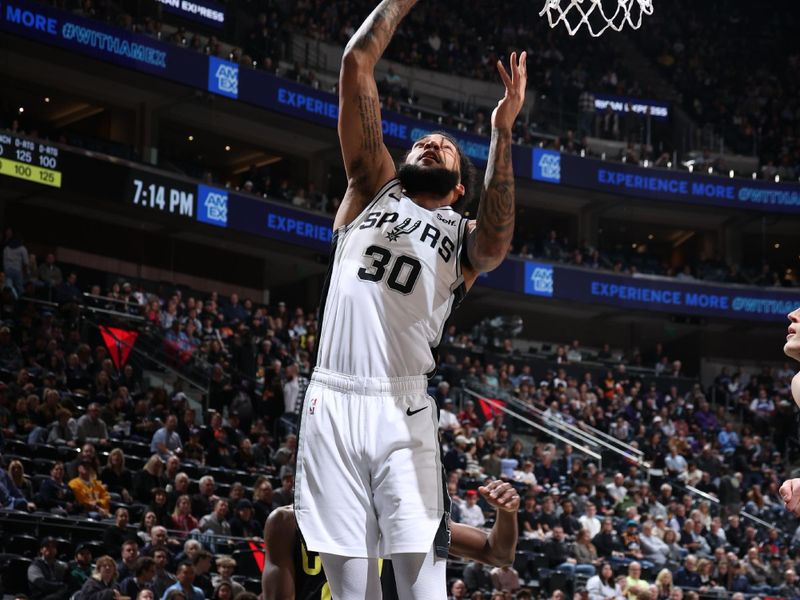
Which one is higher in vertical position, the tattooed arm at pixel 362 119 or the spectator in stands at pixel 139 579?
the tattooed arm at pixel 362 119

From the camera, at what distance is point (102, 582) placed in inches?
401

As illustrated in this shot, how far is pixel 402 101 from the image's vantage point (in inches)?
1168

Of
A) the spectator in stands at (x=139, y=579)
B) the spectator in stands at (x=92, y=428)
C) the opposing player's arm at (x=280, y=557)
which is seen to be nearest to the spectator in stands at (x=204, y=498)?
the spectator in stands at (x=92, y=428)

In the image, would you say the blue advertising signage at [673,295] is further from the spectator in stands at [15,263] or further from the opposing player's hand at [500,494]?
the opposing player's hand at [500,494]

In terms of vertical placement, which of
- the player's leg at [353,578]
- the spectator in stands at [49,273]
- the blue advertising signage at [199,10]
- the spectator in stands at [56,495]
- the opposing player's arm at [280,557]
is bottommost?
the spectator in stands at [56,495]

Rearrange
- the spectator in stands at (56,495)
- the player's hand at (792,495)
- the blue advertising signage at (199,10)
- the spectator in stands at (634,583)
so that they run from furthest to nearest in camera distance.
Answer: the blue advertising signage at (199,10) < the spectator in stands at (634,583) < the spectator in stands at (56,495) < the player's hand at (792,495)

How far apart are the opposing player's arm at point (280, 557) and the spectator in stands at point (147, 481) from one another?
25.7 feet

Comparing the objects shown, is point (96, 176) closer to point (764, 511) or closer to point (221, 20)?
point (221, 20)

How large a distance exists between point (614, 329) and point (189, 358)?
1858 cm

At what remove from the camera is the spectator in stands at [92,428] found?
13.5m

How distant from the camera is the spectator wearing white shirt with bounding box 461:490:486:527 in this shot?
15172 millimetres

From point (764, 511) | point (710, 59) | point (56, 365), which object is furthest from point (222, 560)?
point (710, 59)

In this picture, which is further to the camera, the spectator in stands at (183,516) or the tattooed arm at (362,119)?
the spectator in stands at (183,516)

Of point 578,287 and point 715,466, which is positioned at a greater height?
point 578,287
